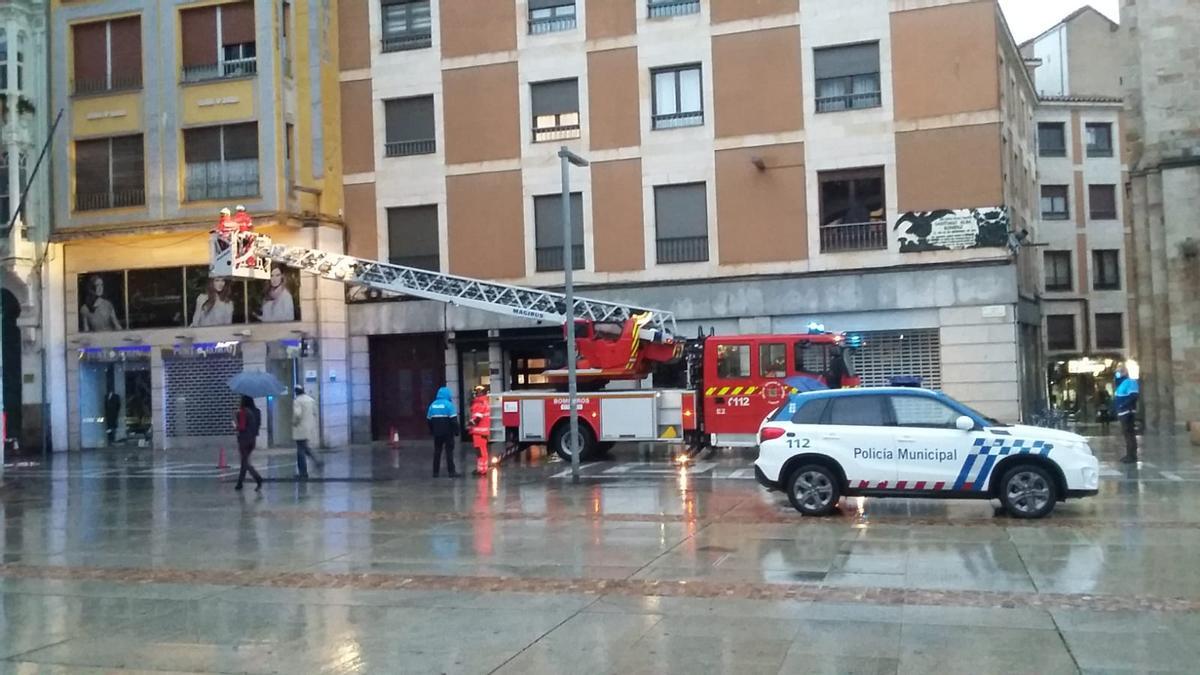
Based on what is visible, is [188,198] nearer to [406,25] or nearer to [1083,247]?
[406,25]

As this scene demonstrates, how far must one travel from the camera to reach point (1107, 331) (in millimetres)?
48406

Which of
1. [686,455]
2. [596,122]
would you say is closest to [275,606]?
[686,455]

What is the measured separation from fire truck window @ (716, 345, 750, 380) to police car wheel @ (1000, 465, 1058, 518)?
8.54 metres

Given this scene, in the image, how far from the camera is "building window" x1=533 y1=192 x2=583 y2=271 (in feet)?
95.2

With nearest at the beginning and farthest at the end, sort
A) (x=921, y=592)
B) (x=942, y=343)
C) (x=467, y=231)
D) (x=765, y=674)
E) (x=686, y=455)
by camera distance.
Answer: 1. (x=765, y=674)
2. (x=921, y=592)
3. (x=686, y=455)
4. (x=942, y=343)
5. (x=467, y=231)

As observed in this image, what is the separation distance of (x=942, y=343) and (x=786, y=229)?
4.69 m

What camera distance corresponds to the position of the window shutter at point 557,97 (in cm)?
2916

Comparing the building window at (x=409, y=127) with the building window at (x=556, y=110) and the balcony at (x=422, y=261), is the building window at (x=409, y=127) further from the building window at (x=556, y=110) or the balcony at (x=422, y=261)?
the building window at (x=556, y=110)

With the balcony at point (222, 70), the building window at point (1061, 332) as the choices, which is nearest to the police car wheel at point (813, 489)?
the balcony at point (222, 70)

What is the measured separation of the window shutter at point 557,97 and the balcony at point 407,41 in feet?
11.4

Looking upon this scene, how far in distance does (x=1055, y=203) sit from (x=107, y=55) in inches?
1500

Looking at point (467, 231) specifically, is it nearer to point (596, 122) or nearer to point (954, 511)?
point (596, 122)

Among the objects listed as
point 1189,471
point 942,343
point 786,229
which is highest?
point 786,229

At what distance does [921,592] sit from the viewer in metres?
9.11
